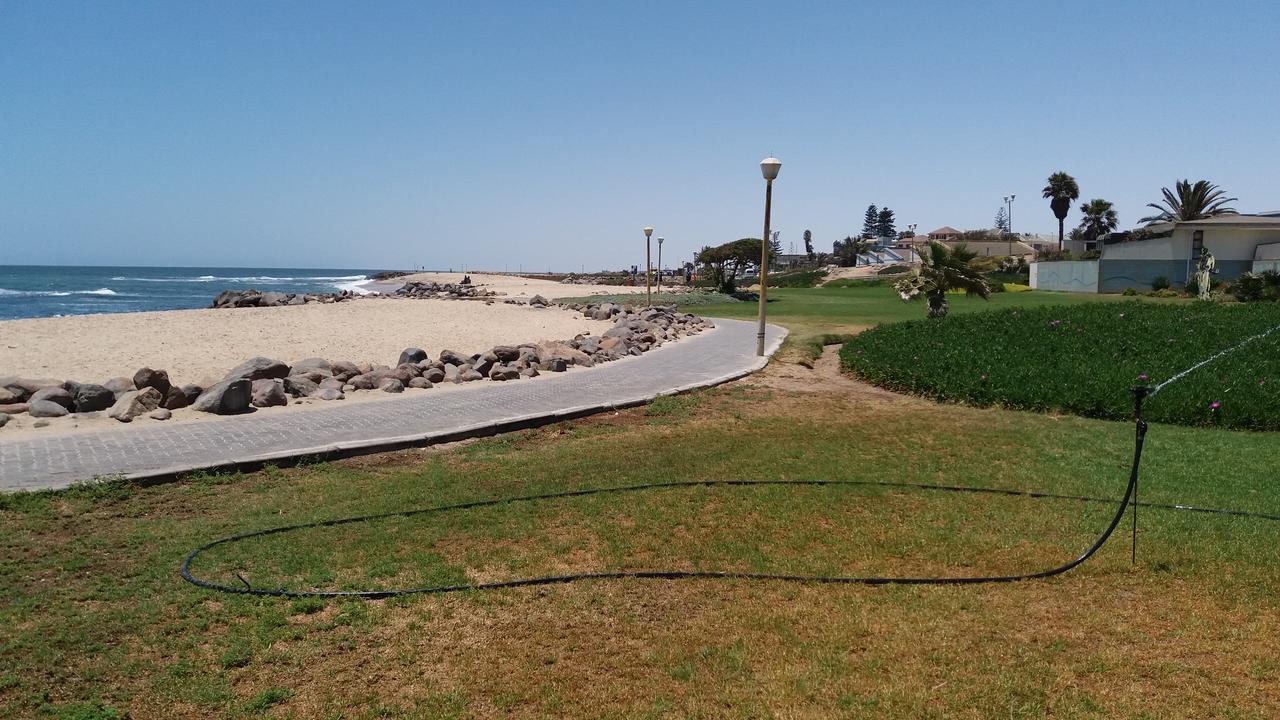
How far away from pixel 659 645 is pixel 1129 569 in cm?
339

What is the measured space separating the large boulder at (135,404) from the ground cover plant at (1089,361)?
11212mm

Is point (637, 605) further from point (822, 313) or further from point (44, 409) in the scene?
point (822, 313)

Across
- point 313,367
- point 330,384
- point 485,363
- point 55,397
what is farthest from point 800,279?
point 55,397

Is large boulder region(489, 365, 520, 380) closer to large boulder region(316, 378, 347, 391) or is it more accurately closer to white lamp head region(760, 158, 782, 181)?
large boulder region(316, 378, 347, 391)

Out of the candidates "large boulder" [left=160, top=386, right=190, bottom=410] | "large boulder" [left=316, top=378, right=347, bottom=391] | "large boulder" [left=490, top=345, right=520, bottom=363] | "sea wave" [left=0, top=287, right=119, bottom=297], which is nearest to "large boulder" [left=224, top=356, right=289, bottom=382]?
"large boulder" [left=316, top=378, right=347, bottom=391]

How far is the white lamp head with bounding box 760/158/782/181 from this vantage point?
1578 cm

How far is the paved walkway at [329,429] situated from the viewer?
7562 millimetres

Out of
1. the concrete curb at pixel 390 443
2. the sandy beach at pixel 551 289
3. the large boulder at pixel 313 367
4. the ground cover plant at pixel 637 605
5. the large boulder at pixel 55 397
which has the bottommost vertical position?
the ground cover plant at pixel 637 605

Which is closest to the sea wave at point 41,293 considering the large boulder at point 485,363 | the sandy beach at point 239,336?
the sandy beach at point 239,336

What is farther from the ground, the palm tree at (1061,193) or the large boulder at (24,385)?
the palm tree at (1061,193)

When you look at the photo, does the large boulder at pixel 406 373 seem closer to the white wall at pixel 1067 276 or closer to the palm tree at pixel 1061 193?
the white wall at pixel 1067 276

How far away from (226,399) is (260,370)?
1.47 meters

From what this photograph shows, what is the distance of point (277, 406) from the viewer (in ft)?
34.8

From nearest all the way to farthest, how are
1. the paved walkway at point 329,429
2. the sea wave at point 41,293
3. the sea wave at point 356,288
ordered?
the paved walkway at point 329,429 < the sea wave at point 41,293 < the sea wave at point 356,288
